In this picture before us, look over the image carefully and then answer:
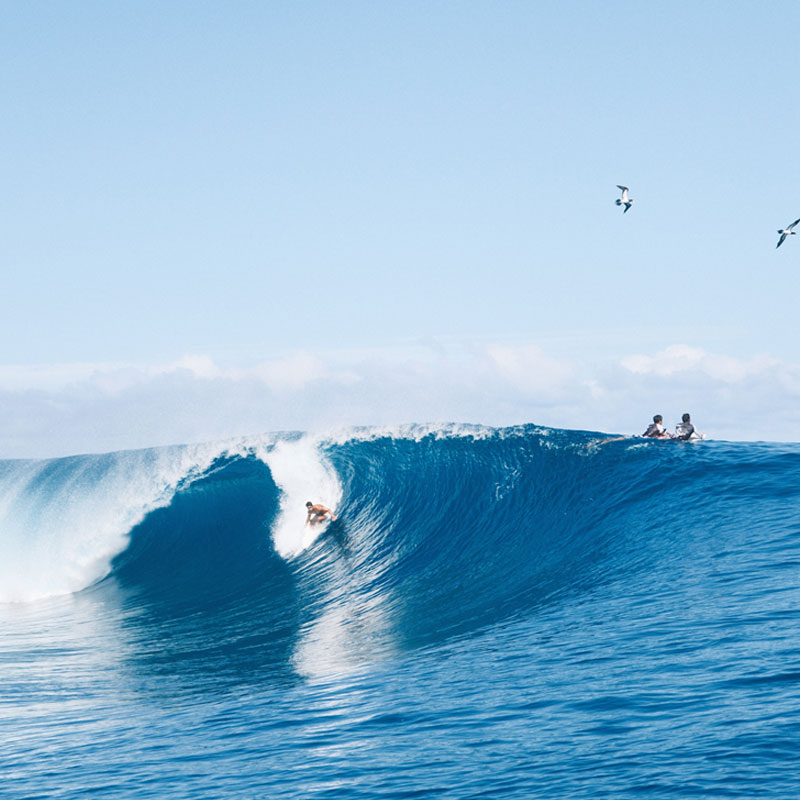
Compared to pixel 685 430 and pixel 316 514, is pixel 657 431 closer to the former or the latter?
pixel 685 430

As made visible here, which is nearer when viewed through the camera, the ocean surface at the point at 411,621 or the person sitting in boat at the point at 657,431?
the ocean surface at the point at 411,621

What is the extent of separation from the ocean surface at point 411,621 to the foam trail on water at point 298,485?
79mm

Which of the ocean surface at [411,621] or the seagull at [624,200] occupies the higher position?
the seagull at [624,200]

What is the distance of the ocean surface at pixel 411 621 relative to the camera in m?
6.80

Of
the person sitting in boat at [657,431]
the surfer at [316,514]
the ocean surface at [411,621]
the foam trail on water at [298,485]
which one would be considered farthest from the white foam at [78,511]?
the person sitting in boat at [657,431]

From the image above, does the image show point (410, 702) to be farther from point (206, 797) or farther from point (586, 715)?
point (206, 797)

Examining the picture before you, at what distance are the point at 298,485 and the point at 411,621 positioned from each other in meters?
10.1

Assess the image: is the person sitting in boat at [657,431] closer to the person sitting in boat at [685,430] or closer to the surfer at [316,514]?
the person sitting in boat at [685,430]

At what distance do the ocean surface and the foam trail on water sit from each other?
0.08 m

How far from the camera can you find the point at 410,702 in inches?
334

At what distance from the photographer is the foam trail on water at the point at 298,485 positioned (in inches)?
782

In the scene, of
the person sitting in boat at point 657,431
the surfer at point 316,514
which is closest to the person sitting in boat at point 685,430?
the person sitting in boat at point 657,431

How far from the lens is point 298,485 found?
73.9 ft

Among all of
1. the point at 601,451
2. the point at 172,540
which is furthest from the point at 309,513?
the point at 601,451
